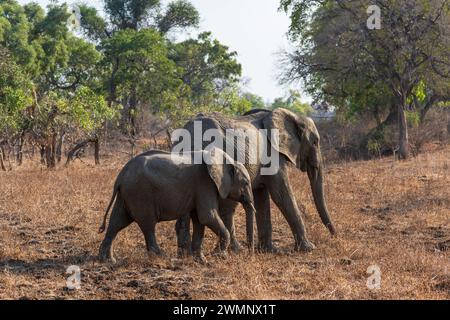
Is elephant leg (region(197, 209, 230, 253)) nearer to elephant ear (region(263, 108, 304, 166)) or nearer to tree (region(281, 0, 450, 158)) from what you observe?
elephant ear (region(263, 108, 304, 166))

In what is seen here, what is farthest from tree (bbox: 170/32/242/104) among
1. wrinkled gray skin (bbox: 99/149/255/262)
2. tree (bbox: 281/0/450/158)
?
wrinkled gray skin (bbox: 99/149/255/262)

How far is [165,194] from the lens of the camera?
7.74 m

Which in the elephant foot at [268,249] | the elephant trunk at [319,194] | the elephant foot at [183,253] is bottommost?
the elephant foot at [268,249]

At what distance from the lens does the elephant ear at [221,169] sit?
25.7ft

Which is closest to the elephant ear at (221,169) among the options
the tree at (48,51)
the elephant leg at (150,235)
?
the elephant leg at (150,235)

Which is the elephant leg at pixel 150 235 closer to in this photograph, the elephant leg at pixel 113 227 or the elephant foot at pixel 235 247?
the elephant leg at pixel 113 227

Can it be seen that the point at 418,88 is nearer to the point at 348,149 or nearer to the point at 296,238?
the point at 348,149

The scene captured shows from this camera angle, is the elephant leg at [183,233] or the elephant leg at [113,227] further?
the elephant leg at [183,233]

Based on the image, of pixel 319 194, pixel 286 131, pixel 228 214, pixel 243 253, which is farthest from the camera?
pixel 319 194

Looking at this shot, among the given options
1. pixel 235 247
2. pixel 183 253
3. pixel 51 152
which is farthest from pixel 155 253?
pixel 51 152

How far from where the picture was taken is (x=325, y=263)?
771 cm

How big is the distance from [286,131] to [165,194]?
92.2 inches

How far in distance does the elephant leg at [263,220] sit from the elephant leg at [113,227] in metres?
1.71

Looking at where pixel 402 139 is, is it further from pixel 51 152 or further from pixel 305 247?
pixel 305 247
